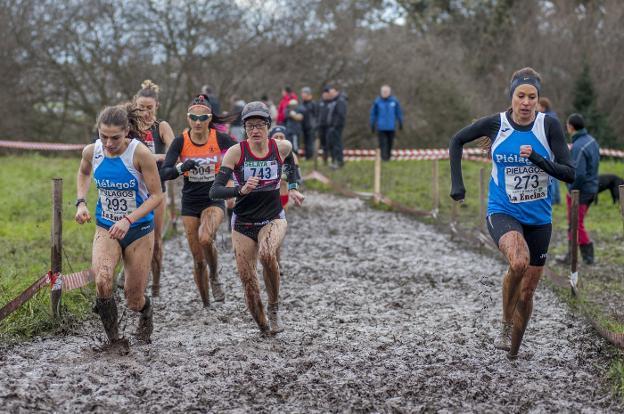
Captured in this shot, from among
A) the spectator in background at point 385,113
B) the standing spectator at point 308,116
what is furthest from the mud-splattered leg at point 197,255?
the standing spectator at point 308,116

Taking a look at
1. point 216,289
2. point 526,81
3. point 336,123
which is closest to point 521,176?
point 526,81

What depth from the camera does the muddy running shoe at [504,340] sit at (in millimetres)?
7309

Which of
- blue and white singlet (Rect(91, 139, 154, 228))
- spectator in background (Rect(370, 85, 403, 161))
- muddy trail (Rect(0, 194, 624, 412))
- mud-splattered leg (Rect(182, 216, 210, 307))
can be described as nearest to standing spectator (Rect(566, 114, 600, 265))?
muddy trail (Rect(0, 194, 624, 412))

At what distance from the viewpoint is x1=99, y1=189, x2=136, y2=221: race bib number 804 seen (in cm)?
700

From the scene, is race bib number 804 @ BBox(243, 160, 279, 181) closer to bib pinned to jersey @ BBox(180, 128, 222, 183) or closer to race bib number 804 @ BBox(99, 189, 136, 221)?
race bib number 804 @ BBox(99, 189, 136, 221)

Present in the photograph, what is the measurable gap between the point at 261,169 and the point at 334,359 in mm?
1764

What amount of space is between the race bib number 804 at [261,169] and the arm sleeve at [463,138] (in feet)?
5.13

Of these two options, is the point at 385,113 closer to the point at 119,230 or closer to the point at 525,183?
the point at 525,183

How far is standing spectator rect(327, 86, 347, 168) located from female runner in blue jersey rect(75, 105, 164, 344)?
613 inches

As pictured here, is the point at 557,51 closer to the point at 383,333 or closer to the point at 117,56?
the point at 117,56

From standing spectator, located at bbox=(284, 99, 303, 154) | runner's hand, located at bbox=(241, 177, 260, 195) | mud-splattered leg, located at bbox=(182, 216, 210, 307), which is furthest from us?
standing spectator, located at bbox=(284, 99, 303, 154)

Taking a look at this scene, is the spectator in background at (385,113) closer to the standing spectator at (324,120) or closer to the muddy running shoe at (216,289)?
the standing spectator at (324,120)

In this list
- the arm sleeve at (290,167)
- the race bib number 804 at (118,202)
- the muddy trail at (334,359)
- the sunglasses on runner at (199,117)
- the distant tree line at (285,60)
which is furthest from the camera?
the distant tree line at (285,60)

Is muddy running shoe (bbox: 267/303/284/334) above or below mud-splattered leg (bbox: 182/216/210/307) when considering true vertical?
below
